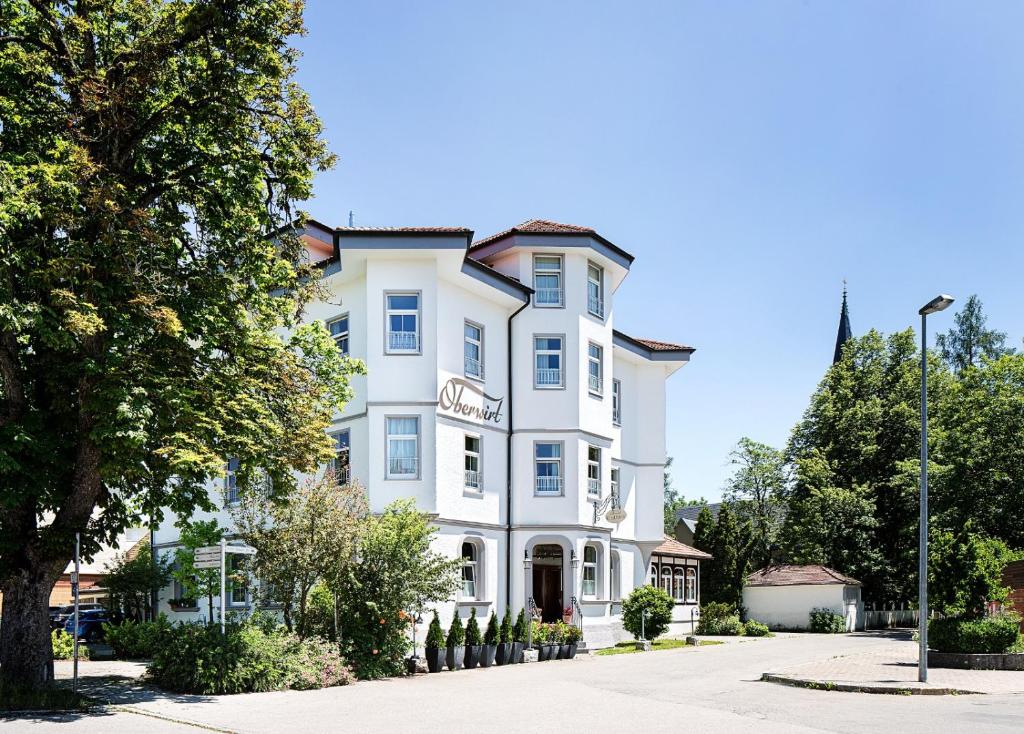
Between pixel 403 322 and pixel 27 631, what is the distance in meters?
13.1

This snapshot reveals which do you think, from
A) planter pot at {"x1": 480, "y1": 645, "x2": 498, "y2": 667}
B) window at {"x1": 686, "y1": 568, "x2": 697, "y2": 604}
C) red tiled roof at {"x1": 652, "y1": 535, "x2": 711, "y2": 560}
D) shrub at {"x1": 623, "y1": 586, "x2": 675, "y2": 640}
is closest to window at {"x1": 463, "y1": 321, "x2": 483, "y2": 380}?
planter pot at {"x1": 480, "y1": 645, "x2": 498, "y2": 667}

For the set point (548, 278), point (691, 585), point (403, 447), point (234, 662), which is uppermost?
→ point (548, 278)

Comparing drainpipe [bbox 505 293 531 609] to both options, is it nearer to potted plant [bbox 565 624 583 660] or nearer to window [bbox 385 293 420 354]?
potted plant [bbox 565 624 583 660]

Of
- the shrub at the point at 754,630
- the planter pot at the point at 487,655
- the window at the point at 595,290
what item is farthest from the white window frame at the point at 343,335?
the shrub at the point at 754,630

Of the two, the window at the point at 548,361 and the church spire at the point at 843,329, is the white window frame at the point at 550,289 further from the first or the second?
the church spire at the point at 843,329

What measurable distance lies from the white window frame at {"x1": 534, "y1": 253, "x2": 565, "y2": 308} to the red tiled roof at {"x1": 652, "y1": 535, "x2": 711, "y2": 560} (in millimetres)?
13532

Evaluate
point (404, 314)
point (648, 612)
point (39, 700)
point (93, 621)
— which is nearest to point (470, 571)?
point (648, 612)

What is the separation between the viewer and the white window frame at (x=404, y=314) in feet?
89.4

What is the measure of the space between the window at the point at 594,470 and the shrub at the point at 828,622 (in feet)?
68.6

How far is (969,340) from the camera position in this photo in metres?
68.1

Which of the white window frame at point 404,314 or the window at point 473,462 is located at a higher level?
the white window frame at point 404,314

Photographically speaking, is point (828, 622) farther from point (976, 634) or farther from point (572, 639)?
point (976, 634)

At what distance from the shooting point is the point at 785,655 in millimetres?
29312

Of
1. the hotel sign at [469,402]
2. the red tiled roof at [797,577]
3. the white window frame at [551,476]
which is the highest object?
the hotel sign at [469,402]
